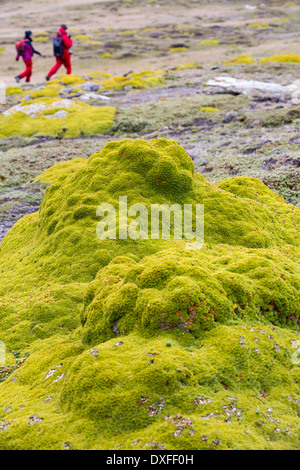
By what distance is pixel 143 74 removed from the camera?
61.1m

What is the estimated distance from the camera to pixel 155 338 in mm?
8758

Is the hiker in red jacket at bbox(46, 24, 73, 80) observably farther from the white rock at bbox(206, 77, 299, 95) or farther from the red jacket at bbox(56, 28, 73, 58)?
the white rock at bbox(206, 77, 299, 95)

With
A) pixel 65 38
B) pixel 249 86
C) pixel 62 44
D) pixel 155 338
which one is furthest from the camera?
pixel 62 44

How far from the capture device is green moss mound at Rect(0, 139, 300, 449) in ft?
24.6

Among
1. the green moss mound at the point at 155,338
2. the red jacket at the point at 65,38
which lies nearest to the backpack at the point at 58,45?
the red jacket at the point at 65,38

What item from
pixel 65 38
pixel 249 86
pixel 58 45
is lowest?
pixel 249 86

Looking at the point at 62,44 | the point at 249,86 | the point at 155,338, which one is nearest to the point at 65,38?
the point at 62,44

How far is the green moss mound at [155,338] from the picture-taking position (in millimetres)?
7492

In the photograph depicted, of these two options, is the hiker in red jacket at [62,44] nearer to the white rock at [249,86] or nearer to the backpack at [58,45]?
the backpack at [58,45]

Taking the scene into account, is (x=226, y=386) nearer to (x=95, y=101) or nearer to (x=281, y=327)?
(x=281, y=327)

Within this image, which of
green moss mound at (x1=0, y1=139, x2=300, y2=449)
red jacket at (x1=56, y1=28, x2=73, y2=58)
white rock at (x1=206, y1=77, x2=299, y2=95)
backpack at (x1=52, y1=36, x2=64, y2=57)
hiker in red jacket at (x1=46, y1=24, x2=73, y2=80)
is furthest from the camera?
backpack at (x1=52, y1=36, x2=64, y2=57)

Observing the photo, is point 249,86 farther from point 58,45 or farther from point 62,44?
point 58,45

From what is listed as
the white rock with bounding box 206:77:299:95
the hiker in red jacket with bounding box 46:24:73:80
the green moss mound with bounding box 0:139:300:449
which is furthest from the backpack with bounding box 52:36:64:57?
the green moss mound with bounding box 0:139:300:449

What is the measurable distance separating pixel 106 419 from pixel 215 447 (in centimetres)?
182
